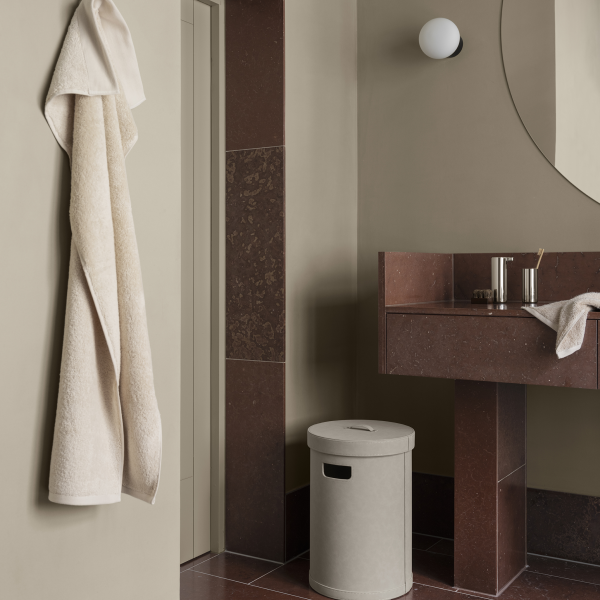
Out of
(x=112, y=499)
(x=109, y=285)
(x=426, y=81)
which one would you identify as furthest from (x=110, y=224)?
(x=426, y=81)

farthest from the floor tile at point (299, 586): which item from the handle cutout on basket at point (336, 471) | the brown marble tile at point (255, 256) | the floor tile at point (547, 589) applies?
the brown marble tile at point (255, 256)

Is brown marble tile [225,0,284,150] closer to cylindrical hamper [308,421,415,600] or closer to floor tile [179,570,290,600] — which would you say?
cylindrical hamper [308,421,415,600]

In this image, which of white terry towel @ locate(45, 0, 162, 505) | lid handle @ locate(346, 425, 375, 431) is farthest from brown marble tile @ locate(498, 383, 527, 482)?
white terry towel @ locate(45, 0, 162, 505)

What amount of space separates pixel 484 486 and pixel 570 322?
65cm

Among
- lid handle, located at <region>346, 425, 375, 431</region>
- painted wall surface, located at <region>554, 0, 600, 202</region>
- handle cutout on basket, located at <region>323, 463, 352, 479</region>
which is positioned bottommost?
handle cutout on basket, located at <region>323, 463, 352, 479</region>

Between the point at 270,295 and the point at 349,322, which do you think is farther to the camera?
the point at 349,322

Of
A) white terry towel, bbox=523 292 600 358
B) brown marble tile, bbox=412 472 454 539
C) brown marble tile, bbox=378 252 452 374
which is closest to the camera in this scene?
white terry towel, bbox=523 292 600 358

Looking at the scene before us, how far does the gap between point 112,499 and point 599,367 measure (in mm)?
1147

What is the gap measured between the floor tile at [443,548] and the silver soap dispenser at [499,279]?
90 cm

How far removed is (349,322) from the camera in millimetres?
2678

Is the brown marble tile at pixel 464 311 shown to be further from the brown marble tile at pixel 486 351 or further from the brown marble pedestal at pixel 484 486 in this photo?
the brown marble pedestal at pixel 484 486

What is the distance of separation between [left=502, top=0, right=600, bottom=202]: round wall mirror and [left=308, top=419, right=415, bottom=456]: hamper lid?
996 mm

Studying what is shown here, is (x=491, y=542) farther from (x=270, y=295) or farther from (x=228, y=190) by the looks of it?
(x=228, y=190)

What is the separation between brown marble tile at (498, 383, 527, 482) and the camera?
2.06m
